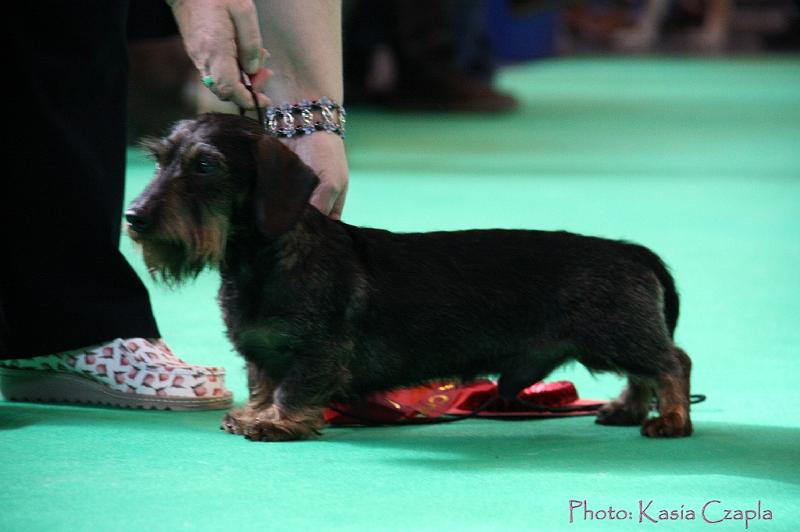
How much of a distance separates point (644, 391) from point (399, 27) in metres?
10.1

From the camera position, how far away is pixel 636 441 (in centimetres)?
279

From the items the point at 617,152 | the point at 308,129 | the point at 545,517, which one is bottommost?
the point at 545,517

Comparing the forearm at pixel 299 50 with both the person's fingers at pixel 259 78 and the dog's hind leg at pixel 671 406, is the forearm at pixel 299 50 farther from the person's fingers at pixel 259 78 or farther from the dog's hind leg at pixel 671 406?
the dog's hind leg at pixel 671 406

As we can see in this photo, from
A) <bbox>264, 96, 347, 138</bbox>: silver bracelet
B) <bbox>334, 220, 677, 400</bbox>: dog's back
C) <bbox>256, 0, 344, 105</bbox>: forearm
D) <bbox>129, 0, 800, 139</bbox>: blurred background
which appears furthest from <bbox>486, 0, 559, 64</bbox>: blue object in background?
<bbox>334, 220, 677, 400</bbox>: dog's back

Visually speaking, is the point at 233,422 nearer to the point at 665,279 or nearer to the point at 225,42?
the point at 225,42

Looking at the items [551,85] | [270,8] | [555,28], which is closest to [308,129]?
[270,8]

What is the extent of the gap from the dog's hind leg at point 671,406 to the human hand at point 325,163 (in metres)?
0.83

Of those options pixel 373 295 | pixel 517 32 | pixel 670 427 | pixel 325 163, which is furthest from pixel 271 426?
pixel 517 32

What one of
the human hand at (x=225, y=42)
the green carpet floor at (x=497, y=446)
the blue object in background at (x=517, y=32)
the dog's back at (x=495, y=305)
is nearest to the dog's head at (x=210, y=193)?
the human hand at (x=225, y=42)

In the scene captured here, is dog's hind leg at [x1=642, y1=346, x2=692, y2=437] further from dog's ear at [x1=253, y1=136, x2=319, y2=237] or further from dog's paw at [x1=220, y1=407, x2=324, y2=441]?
dog's ear at [x1=253, y1=136, x2=319, y2=237]

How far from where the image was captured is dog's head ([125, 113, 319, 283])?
2562 mm

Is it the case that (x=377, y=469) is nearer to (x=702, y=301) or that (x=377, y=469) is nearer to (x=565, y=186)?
(x=702, y=301)

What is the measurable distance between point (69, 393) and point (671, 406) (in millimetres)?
1418

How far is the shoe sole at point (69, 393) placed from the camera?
3094 mm
